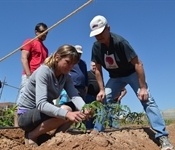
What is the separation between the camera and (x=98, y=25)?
491 cm

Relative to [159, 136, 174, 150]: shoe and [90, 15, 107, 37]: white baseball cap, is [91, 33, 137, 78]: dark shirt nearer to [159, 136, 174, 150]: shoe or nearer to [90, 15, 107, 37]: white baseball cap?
[90, 15, 107, 37]: white baseball cap

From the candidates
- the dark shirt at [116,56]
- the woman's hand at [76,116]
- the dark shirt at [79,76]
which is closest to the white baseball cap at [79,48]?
the dark shirt at [79,76]

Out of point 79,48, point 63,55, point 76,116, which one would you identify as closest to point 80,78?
point 79,48

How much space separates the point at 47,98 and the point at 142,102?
125 centimetres

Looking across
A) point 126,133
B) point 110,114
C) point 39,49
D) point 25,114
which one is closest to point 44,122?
point 25,114

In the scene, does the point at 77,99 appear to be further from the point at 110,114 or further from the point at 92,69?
the point at 92,69

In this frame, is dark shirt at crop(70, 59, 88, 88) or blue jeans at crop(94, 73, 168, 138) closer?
blue jeans at crop(94, 73, 168, 138)

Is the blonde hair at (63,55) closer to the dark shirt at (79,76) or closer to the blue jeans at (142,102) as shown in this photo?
the blue jeans at (142,102)

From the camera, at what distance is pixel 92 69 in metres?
7.03

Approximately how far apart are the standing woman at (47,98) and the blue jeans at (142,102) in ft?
2.65

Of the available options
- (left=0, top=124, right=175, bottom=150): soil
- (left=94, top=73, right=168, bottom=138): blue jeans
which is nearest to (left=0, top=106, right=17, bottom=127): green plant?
(left=0, top=124, right=175, bottom=150): soil

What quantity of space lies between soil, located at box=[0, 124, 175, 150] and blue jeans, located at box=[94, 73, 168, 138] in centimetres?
21

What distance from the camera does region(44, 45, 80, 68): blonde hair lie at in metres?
4.23

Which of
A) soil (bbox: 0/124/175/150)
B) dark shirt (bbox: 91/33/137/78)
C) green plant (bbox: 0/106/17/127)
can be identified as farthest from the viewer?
green plant (bbox: 0/106/17/127)
